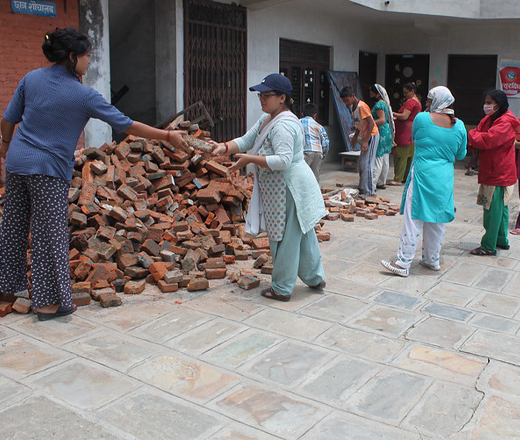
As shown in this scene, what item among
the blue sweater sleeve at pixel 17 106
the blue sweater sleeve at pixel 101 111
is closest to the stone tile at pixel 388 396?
the blue sweater sleeve at pixel 101 111

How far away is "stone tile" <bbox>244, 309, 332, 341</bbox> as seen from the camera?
4148mm

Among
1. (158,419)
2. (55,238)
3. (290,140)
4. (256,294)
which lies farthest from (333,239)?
(158,419)

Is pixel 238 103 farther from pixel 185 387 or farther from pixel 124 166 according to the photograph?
pixel 185 387

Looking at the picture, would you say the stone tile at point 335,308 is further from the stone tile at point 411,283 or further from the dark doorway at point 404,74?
the dark doorway at point 404,74

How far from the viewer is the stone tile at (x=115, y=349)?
12.0 feet

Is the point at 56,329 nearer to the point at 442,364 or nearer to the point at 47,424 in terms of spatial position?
the point at 47,424

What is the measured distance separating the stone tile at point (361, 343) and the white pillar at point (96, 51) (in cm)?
480

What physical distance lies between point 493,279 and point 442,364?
2064mm

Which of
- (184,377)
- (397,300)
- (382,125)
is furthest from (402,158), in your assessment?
(184,377)

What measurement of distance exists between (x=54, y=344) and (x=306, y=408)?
5.54 ft

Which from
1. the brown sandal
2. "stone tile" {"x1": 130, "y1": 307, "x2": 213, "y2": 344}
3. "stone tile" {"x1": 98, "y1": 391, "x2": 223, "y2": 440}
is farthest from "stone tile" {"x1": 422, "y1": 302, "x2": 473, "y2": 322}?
"stone tile" {"x1": 98, "y1": 391, "x2": 223, "y2": 440}

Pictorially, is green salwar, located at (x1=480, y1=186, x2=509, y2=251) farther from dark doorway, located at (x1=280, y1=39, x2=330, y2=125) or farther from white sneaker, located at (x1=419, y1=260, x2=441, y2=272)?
dark doorway, located at (x1=280, y1=39, x2=330, y2=125)

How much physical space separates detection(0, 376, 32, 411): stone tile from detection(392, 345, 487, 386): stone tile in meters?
2.12

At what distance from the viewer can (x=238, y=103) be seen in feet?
33.8
